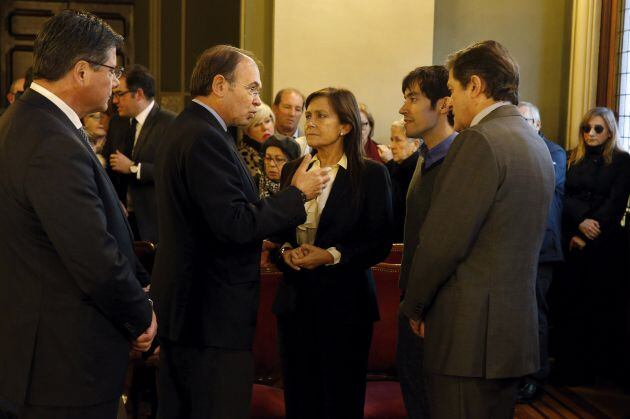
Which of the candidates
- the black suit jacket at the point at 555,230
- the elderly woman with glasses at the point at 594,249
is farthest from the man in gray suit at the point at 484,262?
the elderly woman with glasses at the point at 594,249

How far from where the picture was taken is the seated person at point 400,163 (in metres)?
4.22

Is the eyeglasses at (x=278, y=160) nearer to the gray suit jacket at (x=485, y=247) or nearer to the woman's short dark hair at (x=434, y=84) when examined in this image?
the woman's short dark hair at (x=434, y=84)

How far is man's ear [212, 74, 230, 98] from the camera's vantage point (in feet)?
8.45

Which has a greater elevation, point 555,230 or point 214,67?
point 214,67

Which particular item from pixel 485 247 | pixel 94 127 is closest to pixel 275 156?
pixel 94 127

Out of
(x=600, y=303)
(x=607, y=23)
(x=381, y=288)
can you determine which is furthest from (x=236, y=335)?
(x=607, y=23)

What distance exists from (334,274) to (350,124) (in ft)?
1.89

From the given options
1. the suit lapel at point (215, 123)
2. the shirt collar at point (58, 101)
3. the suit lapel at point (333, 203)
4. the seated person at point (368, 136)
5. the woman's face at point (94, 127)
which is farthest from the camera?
the woman's face at point (94, 127)

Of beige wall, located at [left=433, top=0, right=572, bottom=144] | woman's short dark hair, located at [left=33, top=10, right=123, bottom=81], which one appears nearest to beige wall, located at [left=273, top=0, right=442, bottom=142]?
Result: beige wall, located at [left=433, top=0, right=572, bottom=144]

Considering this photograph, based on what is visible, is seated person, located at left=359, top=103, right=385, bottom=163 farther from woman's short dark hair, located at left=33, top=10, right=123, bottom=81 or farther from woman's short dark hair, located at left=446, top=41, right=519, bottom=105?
woman's short dark hair, located at left=33, top=10, right=123, bottom=81

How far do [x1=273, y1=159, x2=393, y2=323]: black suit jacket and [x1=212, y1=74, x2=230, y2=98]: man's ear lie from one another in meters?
0.65

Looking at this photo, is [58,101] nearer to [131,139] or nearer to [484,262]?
[484,262]

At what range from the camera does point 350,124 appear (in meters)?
3.08

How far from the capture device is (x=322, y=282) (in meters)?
2.98
